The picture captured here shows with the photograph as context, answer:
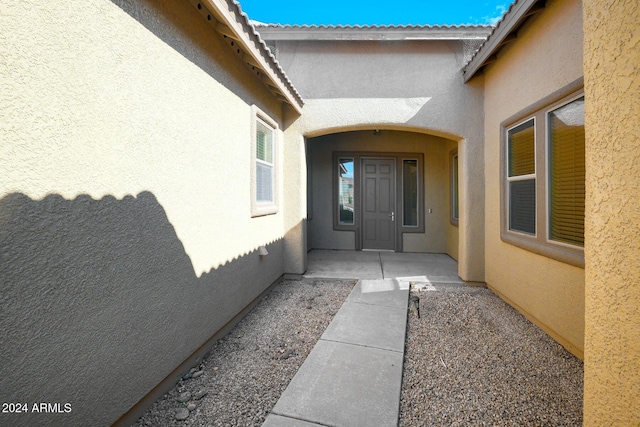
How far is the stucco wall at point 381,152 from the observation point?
27.6ft

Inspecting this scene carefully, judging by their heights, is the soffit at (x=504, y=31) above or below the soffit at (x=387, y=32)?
below

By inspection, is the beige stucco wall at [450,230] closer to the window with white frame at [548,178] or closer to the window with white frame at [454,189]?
the window with white frame at [454,189]

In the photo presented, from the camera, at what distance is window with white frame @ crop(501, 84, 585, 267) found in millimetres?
3172

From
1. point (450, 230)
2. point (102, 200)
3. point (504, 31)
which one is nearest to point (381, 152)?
point (450, 230)

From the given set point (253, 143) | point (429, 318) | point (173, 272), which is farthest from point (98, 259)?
point (429, 318)

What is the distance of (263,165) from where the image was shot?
→ 5094mm

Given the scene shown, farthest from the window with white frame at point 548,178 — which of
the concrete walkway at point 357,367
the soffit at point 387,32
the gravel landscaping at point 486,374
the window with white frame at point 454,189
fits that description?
the window with white frame at point 454,189

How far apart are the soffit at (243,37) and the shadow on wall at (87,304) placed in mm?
2101

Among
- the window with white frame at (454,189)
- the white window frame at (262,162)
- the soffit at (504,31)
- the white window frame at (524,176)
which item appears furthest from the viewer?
the window with white frame at (454,189)

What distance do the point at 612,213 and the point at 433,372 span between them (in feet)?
7.59

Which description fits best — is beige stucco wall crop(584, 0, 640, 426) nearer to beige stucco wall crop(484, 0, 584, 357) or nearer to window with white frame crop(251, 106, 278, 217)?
beige stucco wall crop(484, 0, 584, 357)

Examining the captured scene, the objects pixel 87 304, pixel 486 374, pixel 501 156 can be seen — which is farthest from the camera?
pixel 501 156

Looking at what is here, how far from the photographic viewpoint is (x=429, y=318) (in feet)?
13.6

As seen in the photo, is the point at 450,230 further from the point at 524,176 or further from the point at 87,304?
the point at 87,304
